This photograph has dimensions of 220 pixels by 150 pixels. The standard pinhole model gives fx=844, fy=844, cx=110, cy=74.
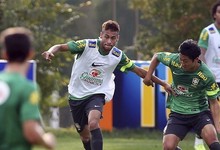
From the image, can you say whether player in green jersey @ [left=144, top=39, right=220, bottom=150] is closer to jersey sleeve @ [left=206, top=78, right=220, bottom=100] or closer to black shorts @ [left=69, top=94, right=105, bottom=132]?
jersey sleeve @ [left=206, top=78, right=220, bottom=100]

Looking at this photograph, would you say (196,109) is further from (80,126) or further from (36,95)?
(36,95)

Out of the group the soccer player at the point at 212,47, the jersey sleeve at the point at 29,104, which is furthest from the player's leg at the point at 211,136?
the jersey sleeve at the point at 29,104

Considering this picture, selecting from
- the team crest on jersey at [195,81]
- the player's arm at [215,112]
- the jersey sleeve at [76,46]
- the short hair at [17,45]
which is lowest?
the player's arm at [215,112]

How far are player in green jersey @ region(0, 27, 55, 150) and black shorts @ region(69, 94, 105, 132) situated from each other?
4737 millimetres

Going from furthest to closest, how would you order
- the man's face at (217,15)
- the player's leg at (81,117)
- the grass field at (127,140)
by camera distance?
1. the grass field at (127,140)
2. the man's face at (217,15)
3. the player's leg at (81,117)

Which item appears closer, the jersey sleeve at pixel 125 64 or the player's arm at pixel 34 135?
the player's arm at pixel 34 135

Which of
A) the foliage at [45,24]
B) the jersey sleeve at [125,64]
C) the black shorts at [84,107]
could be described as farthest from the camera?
the foliage at [45,24]

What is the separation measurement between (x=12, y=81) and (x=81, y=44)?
5.08 m

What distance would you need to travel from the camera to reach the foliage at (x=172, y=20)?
20109 mm

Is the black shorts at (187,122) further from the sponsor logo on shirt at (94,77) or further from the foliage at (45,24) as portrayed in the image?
the foliage at (45,24)

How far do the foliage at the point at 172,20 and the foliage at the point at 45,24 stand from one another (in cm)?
198

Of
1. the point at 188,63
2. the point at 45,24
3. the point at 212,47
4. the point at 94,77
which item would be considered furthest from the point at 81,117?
the point at 45,24

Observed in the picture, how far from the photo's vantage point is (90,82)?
35.5 feet

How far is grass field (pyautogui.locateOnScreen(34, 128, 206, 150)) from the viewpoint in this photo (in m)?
13.7
